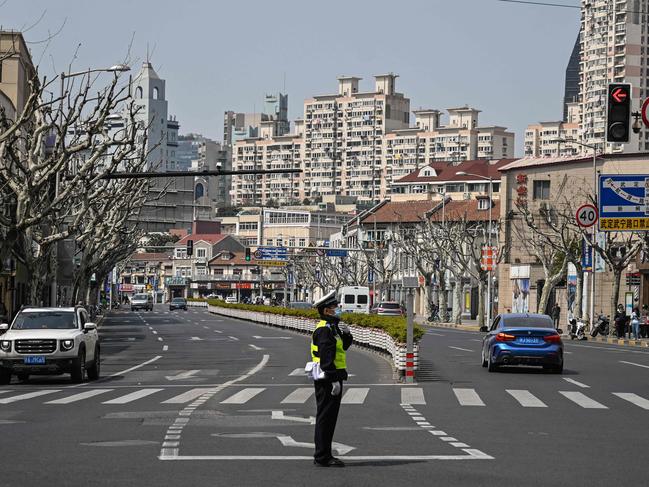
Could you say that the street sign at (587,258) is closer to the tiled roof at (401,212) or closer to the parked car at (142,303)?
the tiled roof at (401,212)

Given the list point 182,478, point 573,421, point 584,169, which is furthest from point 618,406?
point 584,169

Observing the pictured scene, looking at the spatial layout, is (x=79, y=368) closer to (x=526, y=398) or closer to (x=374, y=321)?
(x=526, y=398)

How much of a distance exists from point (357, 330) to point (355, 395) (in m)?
23.6

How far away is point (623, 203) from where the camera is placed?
5638 cm

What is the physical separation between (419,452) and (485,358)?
20449mm

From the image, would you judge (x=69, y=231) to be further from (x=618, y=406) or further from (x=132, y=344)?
(x=618, y=406)

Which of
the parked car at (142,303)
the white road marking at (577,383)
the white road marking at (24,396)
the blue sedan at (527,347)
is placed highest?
the blue sedan at (527,347)

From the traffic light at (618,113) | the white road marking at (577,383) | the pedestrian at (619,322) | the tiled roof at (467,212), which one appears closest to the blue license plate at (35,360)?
the white road marking at (577,383)

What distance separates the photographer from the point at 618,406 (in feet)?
74.9

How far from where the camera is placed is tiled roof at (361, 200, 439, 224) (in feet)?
500

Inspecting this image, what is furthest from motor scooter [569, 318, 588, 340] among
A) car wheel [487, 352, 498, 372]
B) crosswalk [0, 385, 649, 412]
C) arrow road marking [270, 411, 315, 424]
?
arrow road marking [270, 411, 315, 424]

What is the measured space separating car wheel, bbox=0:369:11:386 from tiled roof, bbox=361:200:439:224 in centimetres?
11908

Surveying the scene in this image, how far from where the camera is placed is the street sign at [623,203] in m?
56.0

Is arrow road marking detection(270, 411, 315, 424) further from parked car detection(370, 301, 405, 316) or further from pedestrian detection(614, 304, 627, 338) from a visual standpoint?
parked car detection(370, 301, 405, 316)
